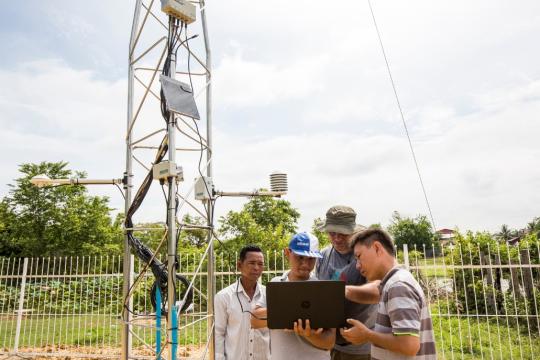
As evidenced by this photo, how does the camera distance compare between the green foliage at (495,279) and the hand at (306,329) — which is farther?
the green foliage at (495,279)

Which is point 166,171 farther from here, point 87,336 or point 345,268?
point 87,336

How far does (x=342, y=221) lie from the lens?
112 inches

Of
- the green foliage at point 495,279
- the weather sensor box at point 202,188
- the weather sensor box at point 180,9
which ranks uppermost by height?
the weather sensor box at point 180,9

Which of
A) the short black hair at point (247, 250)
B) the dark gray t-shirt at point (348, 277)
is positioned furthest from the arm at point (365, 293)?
the short black hair at point (247, 250)

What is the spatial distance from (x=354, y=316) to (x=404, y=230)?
5981cm

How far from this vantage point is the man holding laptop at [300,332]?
195 cm

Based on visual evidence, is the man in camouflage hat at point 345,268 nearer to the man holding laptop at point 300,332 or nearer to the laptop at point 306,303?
the man holding laptop at point 300,332

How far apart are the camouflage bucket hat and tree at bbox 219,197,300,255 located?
36.4 feet

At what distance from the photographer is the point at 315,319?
6.33ft

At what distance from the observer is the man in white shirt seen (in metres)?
2.95

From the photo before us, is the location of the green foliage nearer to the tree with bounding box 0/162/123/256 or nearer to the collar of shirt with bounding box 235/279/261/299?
the collar of shirt with bounding box 235/279/261/299

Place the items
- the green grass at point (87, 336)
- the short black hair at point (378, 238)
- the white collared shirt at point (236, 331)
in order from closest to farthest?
the short black hair at point (378, 238) → the white collared shirt at point (236, 331) → the green grass at point (87, 336)

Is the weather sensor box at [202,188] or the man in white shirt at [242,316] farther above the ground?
the weather sensor box at [202,188]

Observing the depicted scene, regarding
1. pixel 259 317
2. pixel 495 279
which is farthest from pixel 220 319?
pixel 495 279
